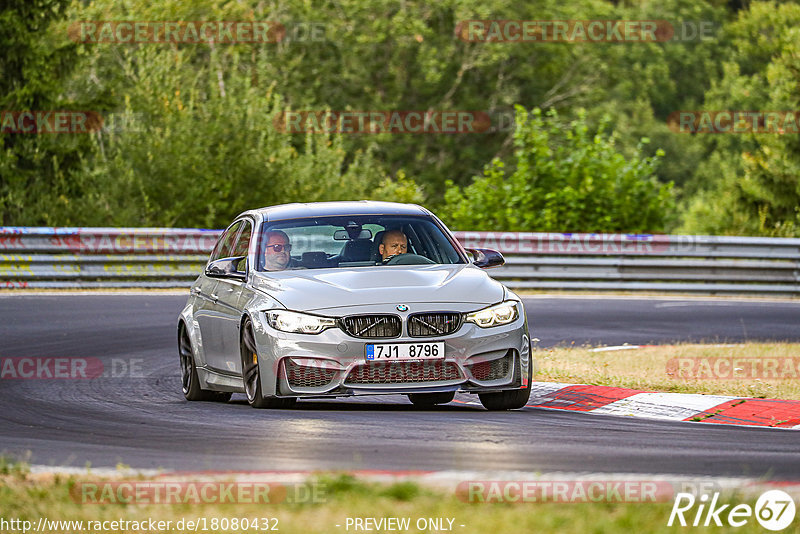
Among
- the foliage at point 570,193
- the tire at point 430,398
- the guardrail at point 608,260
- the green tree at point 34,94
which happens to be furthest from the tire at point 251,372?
the green tree at point 34,94

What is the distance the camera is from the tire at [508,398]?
9992mm

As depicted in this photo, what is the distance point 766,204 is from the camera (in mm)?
42750

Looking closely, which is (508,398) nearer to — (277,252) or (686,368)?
(277,252)

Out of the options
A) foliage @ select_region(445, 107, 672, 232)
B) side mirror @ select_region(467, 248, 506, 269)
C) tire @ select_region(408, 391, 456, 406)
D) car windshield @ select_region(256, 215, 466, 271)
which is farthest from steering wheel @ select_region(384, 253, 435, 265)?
foliage @ select_region(445, 107, 672, 232)

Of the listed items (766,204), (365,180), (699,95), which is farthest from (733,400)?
(699,95)

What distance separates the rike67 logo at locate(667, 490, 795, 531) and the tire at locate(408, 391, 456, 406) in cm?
477

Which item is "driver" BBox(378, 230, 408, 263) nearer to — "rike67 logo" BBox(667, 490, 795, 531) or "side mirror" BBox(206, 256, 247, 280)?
"side mirror" BBox(206, 256, 247, 280)

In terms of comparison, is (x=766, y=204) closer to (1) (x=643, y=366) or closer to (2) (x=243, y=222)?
(1) (x=643, y=366)

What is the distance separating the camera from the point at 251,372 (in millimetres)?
9992

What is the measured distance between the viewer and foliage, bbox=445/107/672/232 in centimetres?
2986

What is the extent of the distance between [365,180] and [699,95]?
48.3m

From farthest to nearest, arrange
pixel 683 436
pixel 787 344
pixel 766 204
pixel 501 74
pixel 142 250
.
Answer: pixel 501 74 → pixel 766 204 → pixel 142 250 → pixel 787 344 → pixel 683 436

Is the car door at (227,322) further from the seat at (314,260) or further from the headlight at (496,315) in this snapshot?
the headlight at (496,315)

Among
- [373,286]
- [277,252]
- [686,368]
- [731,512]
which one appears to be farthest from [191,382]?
[731,512]
